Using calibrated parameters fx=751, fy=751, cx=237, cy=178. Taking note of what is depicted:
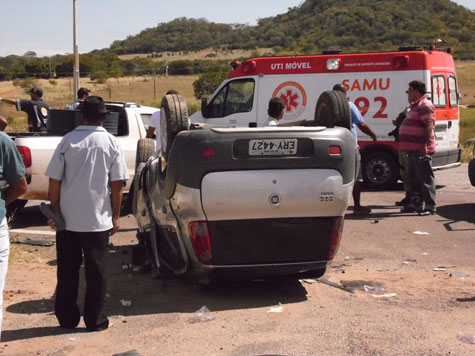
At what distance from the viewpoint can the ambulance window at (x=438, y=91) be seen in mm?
14172

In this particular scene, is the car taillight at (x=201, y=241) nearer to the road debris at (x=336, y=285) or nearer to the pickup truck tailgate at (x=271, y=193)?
the pickup truck tailgate at (x=271, y=193)

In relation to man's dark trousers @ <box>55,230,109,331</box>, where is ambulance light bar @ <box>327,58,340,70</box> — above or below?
above

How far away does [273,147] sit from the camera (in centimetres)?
609

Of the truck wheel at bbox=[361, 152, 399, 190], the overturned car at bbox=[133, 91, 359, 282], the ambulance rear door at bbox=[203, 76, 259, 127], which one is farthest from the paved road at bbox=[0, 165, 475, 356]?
the ambulance rear door at bbox=[203, 76, 259, 127]

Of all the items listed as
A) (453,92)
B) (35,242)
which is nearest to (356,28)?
(453,92)

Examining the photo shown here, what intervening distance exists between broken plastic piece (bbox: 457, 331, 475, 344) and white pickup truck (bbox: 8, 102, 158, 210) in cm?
628

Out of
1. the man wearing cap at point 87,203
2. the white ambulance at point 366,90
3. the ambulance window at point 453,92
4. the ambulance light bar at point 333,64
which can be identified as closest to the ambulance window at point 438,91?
the white ambulance at point 366,90

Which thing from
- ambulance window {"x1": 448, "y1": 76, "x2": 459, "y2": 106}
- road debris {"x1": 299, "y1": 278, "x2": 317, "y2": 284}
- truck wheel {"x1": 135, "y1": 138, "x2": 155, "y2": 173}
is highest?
ambulance window {"x1": 448, "y1": 76, "x2": 459, "y2": 106}

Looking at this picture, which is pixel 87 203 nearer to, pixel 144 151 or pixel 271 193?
pixel 271 193

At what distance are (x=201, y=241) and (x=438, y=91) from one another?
30.6 feet

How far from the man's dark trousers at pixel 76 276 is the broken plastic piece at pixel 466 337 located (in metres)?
2.63

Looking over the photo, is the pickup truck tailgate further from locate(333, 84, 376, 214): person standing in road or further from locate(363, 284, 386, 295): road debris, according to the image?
locate(333, 84, 376, 214): person standing in road

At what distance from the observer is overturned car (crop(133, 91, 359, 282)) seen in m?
6.02

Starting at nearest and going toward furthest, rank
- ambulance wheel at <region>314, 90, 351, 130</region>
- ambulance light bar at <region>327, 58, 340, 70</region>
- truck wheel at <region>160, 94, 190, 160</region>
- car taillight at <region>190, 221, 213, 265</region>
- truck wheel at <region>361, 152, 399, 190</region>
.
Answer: car taillight at <region>190, 221, 213, 265</region> < truck wheel at <region>160, 94, 190, 160</region> < ambulance wheel at <region>314, 90, 351, 130</region> < truck wheel at <region>361, 152, 399, 190</region> < ambulance light bar at <region>327, 58, 340, 70</region>
